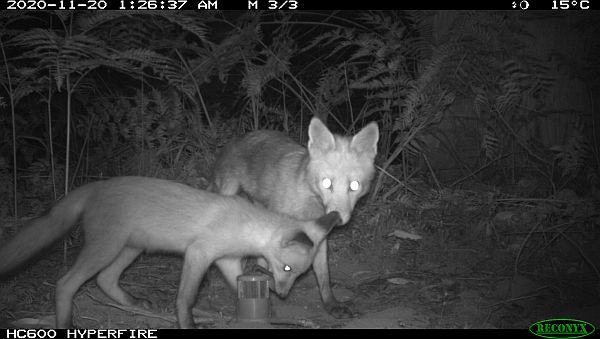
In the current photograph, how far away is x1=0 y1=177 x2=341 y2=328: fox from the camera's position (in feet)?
16.7

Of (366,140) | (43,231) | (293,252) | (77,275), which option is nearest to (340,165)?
(366,140)

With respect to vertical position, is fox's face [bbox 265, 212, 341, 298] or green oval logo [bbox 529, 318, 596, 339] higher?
fox's face [bbox 265, 212, 341, 298]

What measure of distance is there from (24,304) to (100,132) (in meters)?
3.55

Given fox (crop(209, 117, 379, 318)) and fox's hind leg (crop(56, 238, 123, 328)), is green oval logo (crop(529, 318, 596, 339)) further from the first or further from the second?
fox's hind leg (crop(56, 238, 123, 328))

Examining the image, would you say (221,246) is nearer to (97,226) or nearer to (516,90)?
(97,226)

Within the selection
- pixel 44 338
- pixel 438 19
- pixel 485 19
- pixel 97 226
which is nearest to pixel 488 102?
pixel 485 19

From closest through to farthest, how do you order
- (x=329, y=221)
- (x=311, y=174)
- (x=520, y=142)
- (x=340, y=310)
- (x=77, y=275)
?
(x=77, y=275), (x=329, y=221), (x=340, y=310), (x=311, y=174), (x=520, y=142)

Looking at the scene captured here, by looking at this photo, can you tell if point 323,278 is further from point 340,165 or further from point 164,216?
point 164,216

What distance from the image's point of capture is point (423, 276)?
661 centimetres

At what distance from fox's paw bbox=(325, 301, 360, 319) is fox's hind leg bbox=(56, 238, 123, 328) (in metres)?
2.15

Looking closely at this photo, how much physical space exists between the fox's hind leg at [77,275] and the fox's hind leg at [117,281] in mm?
767

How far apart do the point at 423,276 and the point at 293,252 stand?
1.93 metres

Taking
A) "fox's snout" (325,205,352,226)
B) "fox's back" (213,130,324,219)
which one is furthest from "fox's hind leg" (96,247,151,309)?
"fox's snout" (325,205,352,226)

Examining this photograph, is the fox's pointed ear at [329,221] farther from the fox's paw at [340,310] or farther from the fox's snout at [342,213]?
the fox's paw at [340,310]
